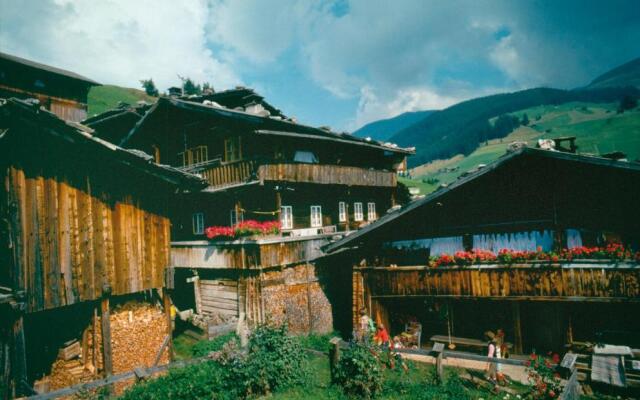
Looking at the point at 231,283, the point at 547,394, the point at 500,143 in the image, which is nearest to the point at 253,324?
the point at 231,283

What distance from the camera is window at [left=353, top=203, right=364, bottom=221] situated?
29.8 m

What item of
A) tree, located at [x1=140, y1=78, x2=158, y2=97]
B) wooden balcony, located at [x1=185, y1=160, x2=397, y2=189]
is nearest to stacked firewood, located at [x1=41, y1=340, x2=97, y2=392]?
wooden balcony, located at [x1=185, y1=160, x2=397, y2=189]

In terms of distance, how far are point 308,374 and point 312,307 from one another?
831 cm

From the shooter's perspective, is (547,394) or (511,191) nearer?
(547,394)

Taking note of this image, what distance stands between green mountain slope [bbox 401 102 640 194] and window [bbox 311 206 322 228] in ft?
166

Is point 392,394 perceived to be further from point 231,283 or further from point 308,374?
point 231,283

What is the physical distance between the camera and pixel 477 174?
13578 millimetres

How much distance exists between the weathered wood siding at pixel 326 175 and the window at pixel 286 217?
2371mm

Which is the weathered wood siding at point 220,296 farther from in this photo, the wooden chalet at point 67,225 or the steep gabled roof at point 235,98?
the steep gabled roof at point 235,98

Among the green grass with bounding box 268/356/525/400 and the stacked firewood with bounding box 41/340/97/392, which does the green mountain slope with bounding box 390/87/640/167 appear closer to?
the green grass with bounding box 268/356/525/400

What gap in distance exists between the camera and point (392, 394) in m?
9.70

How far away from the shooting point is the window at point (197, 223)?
24109 millimetres

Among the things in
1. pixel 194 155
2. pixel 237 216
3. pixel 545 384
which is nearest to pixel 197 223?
pixel 194 155

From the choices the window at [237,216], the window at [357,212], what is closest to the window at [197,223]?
the window at [237,216]
